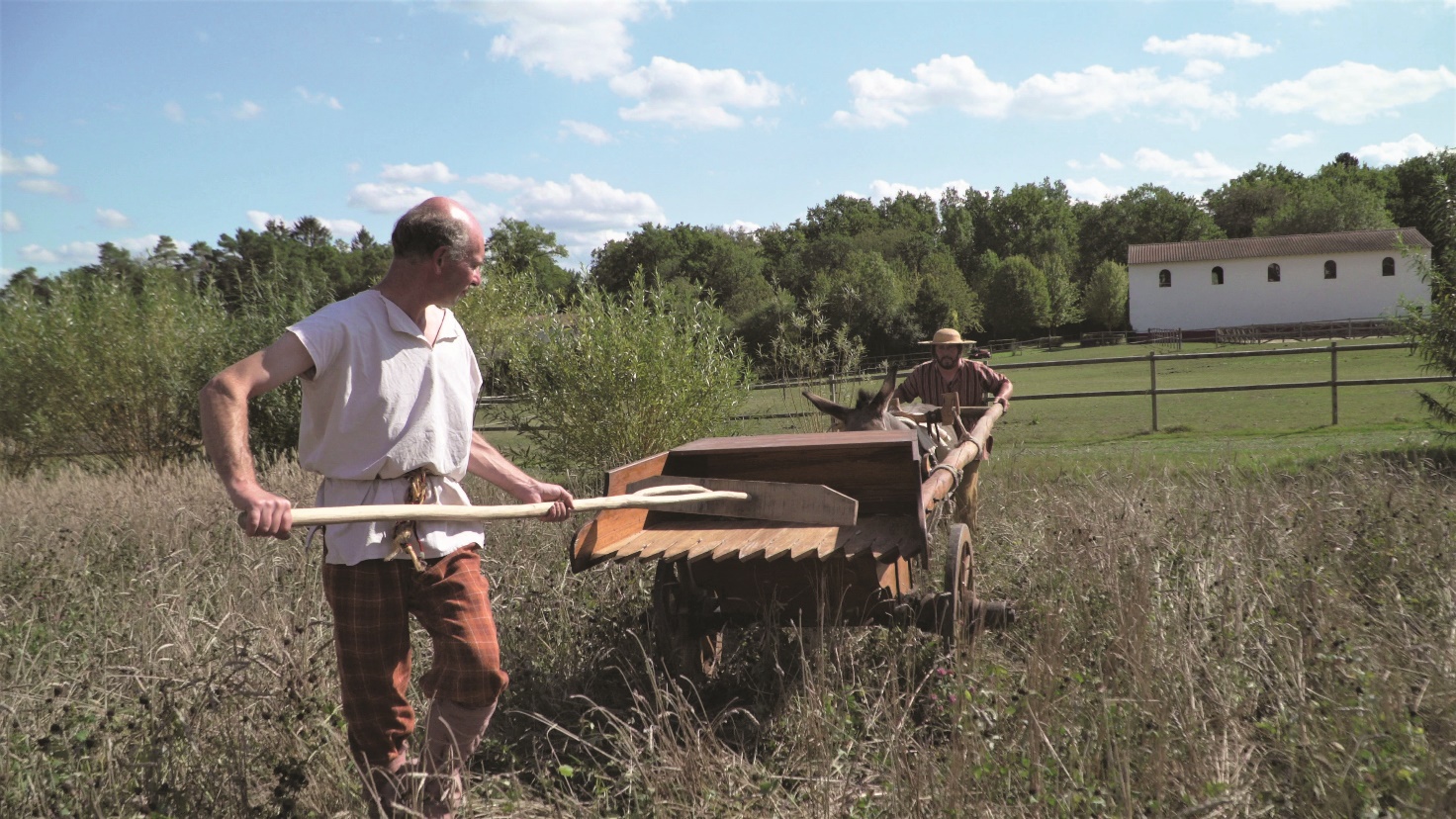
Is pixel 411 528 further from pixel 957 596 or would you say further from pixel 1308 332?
pixel 1308 332

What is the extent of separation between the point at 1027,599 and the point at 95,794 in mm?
4006

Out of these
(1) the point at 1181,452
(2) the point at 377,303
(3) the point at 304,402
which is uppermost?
(2) the point at 377,303

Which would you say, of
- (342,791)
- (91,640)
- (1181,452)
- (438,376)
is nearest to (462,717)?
(342,791)

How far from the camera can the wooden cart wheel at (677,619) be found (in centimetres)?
411

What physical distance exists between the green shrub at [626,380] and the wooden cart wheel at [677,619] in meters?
5.07

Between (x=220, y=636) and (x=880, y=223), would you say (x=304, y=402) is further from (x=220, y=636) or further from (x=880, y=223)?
(x=880, y=223)

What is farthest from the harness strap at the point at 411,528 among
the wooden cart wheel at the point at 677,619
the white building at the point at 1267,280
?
the white building at the point at 1267,280

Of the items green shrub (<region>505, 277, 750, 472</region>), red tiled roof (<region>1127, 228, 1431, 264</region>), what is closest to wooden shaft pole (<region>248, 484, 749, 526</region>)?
green shrub (<region>505, 277, 750, 472</region>)

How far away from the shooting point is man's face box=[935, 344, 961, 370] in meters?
7.22

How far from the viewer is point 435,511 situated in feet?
8.50

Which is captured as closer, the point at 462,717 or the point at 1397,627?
the point at 462,717

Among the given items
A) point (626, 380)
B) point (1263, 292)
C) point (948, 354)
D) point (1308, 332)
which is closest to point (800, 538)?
point (948, 354)

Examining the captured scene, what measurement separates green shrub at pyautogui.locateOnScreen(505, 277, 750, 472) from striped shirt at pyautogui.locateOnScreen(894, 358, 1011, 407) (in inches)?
105

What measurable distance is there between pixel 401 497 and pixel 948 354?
5.09 m
